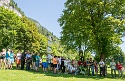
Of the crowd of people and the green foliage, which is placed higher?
the green foliage

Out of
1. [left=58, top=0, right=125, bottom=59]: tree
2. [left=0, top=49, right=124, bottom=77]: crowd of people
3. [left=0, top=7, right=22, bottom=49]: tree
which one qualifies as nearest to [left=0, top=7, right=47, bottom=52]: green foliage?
[left=0, top=7, right=22, bottom=49]: tree

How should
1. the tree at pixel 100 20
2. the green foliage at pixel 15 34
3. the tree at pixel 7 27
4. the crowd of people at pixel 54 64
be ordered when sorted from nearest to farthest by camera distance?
the crowd of people at pixel 54 64 < the tree at pixel 100 20 < the tree at pixel 7 27 < the green foliage at pixel 15 34

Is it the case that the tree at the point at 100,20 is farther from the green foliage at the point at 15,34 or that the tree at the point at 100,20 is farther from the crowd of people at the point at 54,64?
the green foliage at the point at 15,34

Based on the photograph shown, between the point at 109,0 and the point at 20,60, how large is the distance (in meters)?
13.6

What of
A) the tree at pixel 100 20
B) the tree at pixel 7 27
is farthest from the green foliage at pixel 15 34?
the tree at pixel 100 20

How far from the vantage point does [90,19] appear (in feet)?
95.5

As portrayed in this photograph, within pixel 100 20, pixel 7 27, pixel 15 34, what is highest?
pixel 7 27

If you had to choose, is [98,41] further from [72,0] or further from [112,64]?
[72,0]

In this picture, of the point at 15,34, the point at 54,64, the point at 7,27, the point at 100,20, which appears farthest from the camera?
the point at 7,27

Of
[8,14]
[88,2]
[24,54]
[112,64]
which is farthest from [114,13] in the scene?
[8,14]

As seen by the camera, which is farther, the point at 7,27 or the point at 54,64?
the point at 7,27

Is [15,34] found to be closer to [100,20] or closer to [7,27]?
[7,27]

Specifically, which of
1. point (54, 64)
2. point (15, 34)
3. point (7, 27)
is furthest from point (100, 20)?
point (7, 27)

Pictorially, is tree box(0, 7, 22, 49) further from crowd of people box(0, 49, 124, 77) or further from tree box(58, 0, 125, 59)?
crowd of people box(0, 49, 124, 77)
